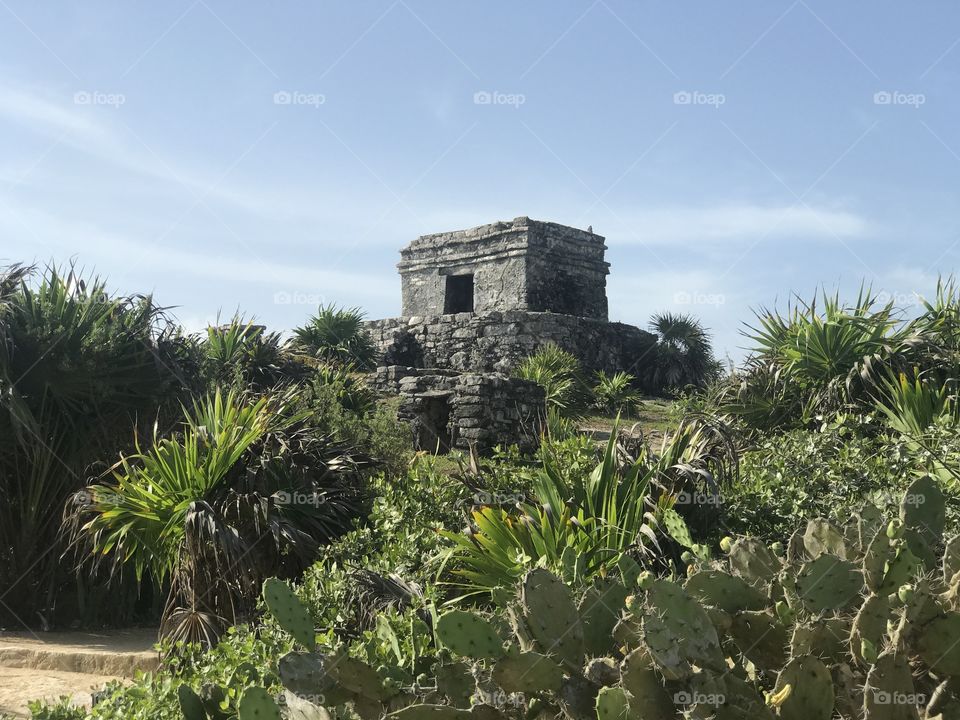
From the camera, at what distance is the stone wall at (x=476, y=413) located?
1243 cm

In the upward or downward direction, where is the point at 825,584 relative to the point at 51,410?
downward

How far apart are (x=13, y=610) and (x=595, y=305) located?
14.3m

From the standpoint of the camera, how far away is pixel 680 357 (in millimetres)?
19859

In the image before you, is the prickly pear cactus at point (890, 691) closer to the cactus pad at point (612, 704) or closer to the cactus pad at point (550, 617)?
the cactus pad at point (612, 704)

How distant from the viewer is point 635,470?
6402 mm

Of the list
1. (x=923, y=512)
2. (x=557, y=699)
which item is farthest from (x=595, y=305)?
(x=557, y=699)

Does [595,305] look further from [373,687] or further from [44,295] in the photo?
[373,687]

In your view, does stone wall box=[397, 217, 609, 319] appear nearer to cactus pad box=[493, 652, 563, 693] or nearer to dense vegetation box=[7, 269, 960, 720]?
dense vegetation box=[7, 269, 960, 720]

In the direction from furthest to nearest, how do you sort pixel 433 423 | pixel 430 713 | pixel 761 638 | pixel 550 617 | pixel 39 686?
pixel 433 423, pixel 39 686, pixel 761 638, pixel 550 617, pixel 430 713

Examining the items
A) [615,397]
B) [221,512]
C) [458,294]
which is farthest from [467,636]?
[458,294]

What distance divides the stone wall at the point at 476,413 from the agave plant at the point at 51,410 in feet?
12.9

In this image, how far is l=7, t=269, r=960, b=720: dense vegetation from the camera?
3.41 meters

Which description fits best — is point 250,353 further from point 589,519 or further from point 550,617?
point 550,617

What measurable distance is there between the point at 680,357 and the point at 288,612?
1650cm
